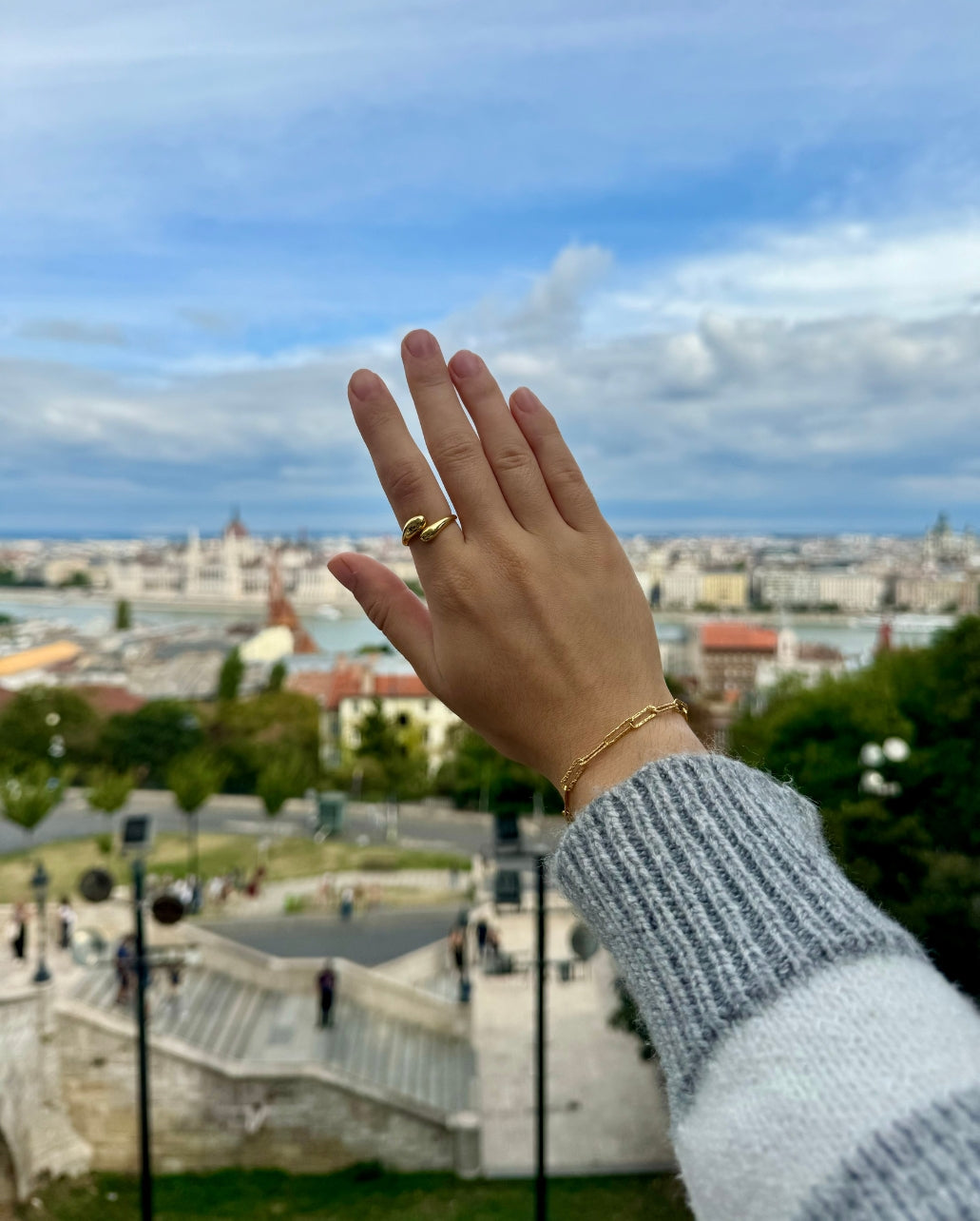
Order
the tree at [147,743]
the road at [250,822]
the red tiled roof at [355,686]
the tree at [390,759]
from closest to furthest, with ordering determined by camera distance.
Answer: the road at [250,822]
the tree at [390,759]
the tree at [147,743]
the red tiled roof at [355,686]

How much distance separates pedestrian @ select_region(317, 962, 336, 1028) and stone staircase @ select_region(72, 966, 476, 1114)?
0.08 meters

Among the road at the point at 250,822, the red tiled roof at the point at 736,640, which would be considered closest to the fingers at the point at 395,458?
the road at the point at 250,822

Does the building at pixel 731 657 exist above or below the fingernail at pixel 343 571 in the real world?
below

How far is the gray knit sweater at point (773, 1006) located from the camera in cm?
43

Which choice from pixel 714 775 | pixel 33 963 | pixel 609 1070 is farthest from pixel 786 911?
pixel 33 963

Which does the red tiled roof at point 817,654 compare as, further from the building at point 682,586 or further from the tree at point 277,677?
the building at point 682,586

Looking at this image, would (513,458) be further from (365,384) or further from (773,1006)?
(773,1006)

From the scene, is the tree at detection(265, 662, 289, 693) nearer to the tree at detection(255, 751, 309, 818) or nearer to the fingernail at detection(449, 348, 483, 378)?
the tree at detection(255, 751, 309, 818)

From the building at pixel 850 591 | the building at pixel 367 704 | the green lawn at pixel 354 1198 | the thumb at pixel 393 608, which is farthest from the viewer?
the building at pixel 850 591

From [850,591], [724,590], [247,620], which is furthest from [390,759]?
[850,591]

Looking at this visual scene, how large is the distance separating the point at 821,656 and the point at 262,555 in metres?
51.4

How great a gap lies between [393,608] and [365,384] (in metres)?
0.23

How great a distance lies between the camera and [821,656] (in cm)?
3516

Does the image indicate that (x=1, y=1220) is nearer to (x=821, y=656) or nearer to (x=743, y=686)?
(x=743, y=686)
